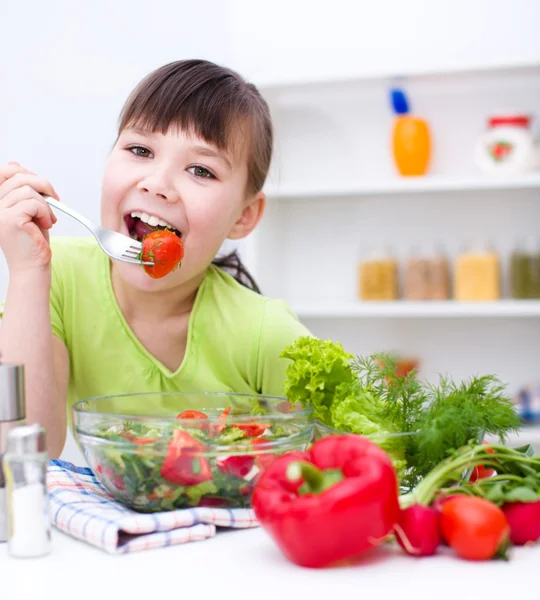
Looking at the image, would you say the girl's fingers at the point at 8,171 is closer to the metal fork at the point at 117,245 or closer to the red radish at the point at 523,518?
the metal fork at the point at 117,245

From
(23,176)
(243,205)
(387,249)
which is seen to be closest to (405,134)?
(387,249)

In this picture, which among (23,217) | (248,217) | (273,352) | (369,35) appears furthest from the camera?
(369,35)

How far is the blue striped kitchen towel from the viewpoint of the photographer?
2.58 feet

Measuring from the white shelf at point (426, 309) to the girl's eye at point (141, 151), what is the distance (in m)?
1.80

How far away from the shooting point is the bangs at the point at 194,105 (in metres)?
1.40

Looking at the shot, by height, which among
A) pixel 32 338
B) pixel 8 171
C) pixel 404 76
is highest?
pixel 404 76

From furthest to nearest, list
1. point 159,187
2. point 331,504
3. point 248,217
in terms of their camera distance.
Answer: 1. point 248,217
2. point 159,187
3. point 331,504

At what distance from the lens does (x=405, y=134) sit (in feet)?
10.3

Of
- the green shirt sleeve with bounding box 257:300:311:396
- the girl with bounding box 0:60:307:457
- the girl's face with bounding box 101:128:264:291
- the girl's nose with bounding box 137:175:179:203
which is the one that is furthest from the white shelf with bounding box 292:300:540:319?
the girl's nose with bounding box 137:175:179:203

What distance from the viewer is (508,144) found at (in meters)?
3.02

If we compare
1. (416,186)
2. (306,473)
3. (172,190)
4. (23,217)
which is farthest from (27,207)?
(416,186)

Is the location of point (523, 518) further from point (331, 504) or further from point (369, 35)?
point (369, 35)

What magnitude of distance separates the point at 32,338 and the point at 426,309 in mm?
2032

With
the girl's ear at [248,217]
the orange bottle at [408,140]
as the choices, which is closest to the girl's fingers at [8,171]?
the girl's ear at [248,217]
